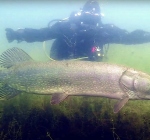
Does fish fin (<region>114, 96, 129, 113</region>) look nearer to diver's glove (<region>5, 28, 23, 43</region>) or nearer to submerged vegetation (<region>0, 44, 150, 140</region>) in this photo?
submerged vegetation (<region>0, 44, 150, 140</region>)

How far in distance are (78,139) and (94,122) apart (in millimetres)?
529

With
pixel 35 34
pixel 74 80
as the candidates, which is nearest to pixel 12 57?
pixel 74 80

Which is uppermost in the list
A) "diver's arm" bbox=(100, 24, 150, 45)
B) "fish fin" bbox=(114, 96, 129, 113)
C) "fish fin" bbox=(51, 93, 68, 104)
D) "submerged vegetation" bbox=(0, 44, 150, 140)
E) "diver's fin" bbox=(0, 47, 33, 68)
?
"diver's arm" bbox=(100, 24, 150, 45)

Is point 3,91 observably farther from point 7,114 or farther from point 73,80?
point 73,80

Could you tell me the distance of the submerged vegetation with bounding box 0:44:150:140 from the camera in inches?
193

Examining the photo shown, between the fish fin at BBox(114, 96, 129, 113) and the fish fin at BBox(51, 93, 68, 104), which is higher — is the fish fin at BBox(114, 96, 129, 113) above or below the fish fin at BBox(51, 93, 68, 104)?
below

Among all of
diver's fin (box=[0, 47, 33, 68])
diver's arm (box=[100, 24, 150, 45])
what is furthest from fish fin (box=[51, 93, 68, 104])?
diver's arm (box=[100, 24, 150, 45])

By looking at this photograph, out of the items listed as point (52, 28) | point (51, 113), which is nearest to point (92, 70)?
point (51, 113)

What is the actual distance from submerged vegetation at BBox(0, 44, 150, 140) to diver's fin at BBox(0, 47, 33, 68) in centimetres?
111

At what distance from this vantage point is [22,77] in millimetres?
5391

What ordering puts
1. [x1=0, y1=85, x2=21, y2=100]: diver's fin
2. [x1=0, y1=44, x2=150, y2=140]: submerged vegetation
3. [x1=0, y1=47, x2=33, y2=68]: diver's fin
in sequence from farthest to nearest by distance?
[x1=0, y1=47, x2=33, y2=68]: diver's fin
[x1=0, y1=85, x2=21, y2=100]: diver's fin
[x1=0, y1=44, x2=150, y2=140]: submerged vegetation

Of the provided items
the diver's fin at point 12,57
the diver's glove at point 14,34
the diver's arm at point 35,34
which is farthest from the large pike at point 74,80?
the diver's glove at point 14,34

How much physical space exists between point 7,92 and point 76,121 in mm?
1800

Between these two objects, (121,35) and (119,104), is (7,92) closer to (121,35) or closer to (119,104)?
(119,104)
